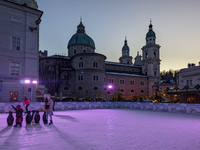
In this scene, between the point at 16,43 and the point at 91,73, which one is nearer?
the point at 16,43

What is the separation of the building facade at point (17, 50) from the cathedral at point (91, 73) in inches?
629

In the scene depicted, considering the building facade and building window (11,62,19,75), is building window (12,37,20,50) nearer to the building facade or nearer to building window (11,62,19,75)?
the building facade

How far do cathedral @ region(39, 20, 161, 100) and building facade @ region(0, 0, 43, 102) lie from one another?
1598 centimetres

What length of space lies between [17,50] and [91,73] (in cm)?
2552

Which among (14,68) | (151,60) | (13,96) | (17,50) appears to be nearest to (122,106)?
(13,96)

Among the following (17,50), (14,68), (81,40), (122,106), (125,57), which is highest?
A: (81,40)

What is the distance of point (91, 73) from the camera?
1789 inches

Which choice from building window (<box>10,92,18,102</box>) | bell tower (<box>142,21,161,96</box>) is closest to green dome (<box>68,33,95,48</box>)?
bell tower (<box>142,21,161,96</box>)

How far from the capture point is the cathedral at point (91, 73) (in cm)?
4475

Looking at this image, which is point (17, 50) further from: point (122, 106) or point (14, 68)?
point (122, 106)

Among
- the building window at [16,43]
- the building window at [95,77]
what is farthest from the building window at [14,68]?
the building window at [95,77]

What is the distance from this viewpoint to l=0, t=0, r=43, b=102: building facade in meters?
20.5

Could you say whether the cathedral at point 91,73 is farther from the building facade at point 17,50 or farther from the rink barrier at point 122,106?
the building facade at point 17,50

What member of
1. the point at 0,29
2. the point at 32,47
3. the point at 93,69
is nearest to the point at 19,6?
the point at 0,29
